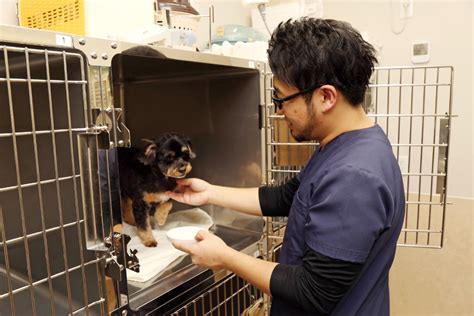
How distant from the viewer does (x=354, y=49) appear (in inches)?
28.3

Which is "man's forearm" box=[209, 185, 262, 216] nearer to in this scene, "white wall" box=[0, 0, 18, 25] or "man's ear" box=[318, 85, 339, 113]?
"man's ear" box=[318, 85, 339, 113]

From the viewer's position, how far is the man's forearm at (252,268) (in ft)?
2.42

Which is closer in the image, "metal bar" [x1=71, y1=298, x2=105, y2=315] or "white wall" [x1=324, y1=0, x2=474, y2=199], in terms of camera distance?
"metal bar" [x1=71, y1=298, x2=105, y2=315]

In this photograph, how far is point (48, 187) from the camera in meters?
0.75

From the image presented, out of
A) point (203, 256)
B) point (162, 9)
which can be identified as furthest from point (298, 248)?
point (162, 9)

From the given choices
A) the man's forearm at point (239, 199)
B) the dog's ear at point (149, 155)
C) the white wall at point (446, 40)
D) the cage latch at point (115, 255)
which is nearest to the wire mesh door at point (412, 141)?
the white wall at point (446, 40)

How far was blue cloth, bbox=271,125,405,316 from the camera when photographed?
65 cm

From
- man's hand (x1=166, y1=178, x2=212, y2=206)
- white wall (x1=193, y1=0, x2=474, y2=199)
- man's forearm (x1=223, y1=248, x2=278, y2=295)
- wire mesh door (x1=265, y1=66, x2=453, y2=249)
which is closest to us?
man's forearm (x1=223, y1=248, x2=278, y2=295)

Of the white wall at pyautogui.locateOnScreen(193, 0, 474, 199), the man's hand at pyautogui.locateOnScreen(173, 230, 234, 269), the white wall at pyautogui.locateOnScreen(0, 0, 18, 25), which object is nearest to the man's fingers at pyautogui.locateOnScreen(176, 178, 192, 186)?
the man's hand at pyautogui.locateOnScreen(173, 230, 234, 269)

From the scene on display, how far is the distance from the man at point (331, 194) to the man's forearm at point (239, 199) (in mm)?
235

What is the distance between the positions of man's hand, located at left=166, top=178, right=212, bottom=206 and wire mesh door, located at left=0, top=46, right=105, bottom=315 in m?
0.41

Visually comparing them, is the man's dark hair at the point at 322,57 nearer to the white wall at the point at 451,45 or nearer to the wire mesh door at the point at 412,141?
the wire mesh door at the point at 412,141

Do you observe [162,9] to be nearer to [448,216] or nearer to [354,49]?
[354,49]

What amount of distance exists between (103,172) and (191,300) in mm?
432
